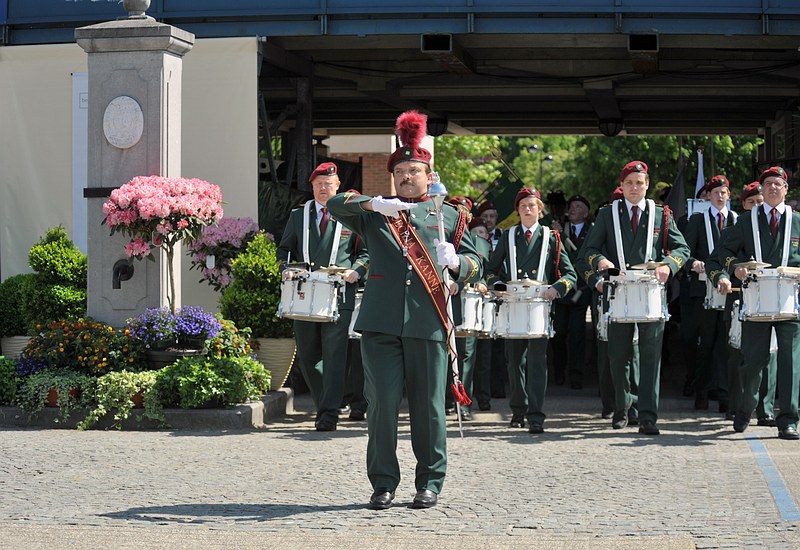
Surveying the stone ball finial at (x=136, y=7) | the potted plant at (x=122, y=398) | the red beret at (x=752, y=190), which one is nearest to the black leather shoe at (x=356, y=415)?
the potted plant at (x=122, y=398)

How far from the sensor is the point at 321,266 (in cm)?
1219

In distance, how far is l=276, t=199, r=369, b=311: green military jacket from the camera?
480 inches

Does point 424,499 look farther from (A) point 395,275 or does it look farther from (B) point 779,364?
(B) point 779,364

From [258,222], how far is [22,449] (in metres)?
5.67

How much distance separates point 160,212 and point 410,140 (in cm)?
461

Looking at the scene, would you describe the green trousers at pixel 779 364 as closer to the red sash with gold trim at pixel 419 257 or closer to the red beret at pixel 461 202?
the red beret at pixel 461 202

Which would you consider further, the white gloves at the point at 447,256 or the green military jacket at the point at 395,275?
the green military jacket at the point at 395,275

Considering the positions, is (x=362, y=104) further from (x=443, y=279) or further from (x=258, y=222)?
(x=443, y=279)

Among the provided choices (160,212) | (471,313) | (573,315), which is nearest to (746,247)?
(471,313)

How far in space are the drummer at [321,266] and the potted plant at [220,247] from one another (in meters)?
1.88

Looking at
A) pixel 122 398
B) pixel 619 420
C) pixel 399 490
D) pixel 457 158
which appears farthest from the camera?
pixel 457 158

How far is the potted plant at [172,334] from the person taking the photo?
489 inches

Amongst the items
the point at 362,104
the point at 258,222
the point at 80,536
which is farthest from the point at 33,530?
the point at 362,104

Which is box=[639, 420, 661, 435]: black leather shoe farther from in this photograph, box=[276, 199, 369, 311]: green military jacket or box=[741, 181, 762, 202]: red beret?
box=[276, 199, 369, 311]: green military jacket
